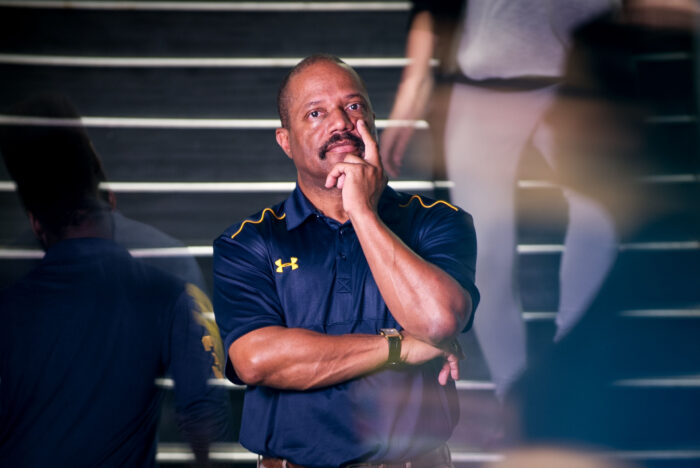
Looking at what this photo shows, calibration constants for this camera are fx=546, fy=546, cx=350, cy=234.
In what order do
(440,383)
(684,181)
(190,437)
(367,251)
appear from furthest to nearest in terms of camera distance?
(684,181), (190,437), (440,383), (367,251)

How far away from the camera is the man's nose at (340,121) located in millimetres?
1806

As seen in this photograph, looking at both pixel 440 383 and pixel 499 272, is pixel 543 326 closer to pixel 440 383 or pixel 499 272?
pixel 499 272

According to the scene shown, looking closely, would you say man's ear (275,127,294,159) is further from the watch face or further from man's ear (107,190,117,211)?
man's ear (107,190,117,211)

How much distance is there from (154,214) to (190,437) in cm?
99

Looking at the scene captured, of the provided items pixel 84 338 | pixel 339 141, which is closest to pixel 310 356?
pixel 339 141

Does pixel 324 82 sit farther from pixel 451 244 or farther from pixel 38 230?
pixel 38 230

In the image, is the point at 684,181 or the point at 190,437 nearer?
the point at 190,437

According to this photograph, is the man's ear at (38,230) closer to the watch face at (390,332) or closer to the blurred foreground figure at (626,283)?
the watch face at (390,332)

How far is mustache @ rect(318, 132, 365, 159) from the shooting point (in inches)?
71.1

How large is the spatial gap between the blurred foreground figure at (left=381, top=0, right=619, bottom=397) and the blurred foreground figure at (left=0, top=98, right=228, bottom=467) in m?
1.21

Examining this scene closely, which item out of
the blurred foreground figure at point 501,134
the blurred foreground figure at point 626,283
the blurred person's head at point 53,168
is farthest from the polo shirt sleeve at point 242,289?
the blurred foreground figure at point 626,283

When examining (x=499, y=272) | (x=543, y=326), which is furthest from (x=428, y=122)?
(x=543, y=326)

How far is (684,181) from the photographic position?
2523 mm

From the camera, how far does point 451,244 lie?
66.2 inches
